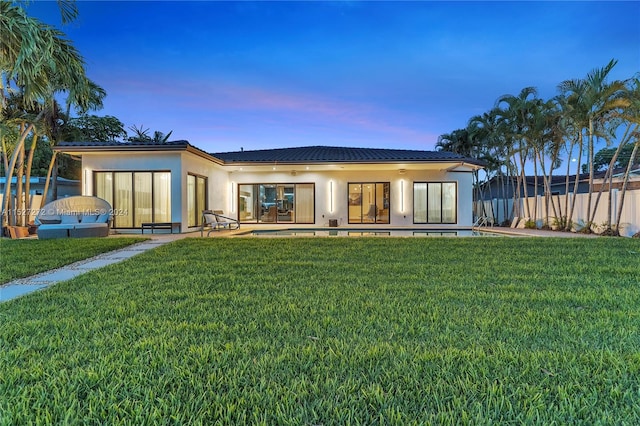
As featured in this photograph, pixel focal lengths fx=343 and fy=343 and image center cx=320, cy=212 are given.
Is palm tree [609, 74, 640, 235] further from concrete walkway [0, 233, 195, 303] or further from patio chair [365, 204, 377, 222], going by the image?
concrete walkway [0, 233, 195, 303]

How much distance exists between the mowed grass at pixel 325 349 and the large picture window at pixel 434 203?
11.6 m

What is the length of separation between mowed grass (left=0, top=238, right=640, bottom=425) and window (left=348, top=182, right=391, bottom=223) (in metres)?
11.7

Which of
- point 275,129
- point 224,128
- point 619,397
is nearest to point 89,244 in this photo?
point 619,397

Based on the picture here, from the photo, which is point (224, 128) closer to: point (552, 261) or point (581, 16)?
point (581, 16)

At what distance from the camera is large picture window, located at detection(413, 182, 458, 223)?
16.7 metres

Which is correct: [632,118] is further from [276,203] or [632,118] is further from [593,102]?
[276,203]

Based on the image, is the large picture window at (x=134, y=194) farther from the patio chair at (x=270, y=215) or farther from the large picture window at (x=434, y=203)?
the large picture window at (x=434, y=203)

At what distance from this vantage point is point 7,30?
5.59 metres

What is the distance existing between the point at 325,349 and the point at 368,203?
14716 millimetres

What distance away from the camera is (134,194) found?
43.2ft

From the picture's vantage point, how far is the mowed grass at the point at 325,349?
6.05 feet

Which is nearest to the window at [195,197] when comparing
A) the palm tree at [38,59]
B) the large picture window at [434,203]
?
the palm tree at [38,59]

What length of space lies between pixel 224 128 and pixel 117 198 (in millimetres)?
9873

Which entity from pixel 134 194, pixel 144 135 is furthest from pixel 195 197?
pixel 144 135
